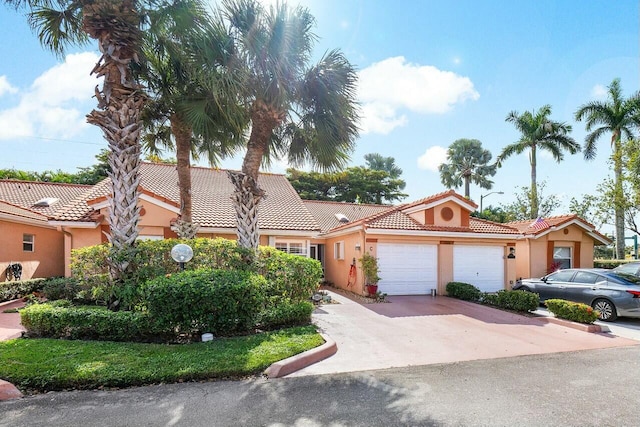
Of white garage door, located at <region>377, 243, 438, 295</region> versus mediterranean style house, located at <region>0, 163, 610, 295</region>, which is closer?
mediterranean style house, located at <region>0, 163, 610, 295</region>

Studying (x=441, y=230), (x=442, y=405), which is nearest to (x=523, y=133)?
(x=441, y=230)

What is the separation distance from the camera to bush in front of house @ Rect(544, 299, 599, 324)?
29.9 ft

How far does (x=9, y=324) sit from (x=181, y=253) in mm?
5002

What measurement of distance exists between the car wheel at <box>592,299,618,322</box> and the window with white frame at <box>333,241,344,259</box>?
9952 mm

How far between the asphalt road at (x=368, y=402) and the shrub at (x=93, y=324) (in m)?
1.97

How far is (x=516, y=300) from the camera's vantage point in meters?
11.3

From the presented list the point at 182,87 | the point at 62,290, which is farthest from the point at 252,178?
the point at 62,290

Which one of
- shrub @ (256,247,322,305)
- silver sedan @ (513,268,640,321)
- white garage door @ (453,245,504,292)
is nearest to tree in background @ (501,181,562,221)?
white garage door @ (453,245,504,292)

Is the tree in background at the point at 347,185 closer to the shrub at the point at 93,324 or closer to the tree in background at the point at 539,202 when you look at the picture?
the tree in background at the point at 539,202

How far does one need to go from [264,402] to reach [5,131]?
76.5ft

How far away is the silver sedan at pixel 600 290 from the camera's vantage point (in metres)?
9.91

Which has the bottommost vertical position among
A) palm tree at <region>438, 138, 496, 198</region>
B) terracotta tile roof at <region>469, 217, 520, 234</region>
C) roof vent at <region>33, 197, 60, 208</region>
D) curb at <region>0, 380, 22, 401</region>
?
curb at <region>0, 380, 22, 401</region>

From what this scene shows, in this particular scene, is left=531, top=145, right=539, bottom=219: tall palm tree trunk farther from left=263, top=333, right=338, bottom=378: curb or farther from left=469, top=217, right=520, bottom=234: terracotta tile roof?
left=263, top=333, right=338, bottom=378: curb

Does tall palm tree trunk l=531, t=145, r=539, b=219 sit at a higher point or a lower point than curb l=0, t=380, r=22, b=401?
higher
